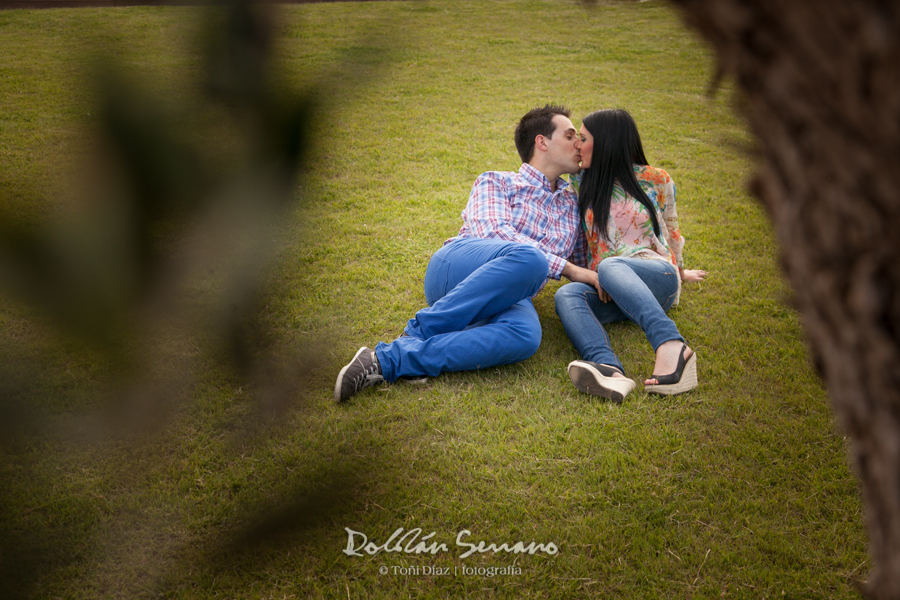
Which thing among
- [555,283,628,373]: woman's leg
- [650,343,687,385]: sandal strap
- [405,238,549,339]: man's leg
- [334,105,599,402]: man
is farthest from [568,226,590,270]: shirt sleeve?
[650,343,687,385]: sandal strap

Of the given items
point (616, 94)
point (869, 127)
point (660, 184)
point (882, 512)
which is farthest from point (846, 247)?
point (616, 94)

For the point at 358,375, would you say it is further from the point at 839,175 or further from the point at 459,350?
the point at 839,175

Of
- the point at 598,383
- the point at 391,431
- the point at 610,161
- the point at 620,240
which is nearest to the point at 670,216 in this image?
the point at 620,240

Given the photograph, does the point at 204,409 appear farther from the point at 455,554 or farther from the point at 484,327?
the point at 484,327

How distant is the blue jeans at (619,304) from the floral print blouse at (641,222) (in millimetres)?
102

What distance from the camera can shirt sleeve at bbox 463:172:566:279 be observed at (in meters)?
2.92

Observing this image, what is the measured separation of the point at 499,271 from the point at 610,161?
3.06 feet

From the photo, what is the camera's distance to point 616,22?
36.4 feet

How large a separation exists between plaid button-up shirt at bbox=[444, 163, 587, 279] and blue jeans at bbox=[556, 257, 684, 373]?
0.76 ft

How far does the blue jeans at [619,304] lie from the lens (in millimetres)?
2559

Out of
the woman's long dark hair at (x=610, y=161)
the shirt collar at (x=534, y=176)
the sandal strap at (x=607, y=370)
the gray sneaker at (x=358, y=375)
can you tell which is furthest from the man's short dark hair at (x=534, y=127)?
the gray sneaker at (x=358, y=375)

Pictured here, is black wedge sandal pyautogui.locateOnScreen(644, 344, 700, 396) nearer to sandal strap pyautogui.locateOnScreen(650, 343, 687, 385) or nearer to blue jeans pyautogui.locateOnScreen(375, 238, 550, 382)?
sandal strap pyautogui.locateOnScreen(650, 343, 687, 385)

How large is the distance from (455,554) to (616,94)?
7.10m

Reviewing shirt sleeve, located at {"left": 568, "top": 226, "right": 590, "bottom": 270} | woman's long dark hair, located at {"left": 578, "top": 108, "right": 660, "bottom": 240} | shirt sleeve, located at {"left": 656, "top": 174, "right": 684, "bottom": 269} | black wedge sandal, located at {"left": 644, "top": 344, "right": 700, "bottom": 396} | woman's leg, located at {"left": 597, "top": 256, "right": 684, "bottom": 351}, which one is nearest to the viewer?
black wedge sandal, located at {"left": 644, "top": 344, "right": 700, "bottom": 396}
